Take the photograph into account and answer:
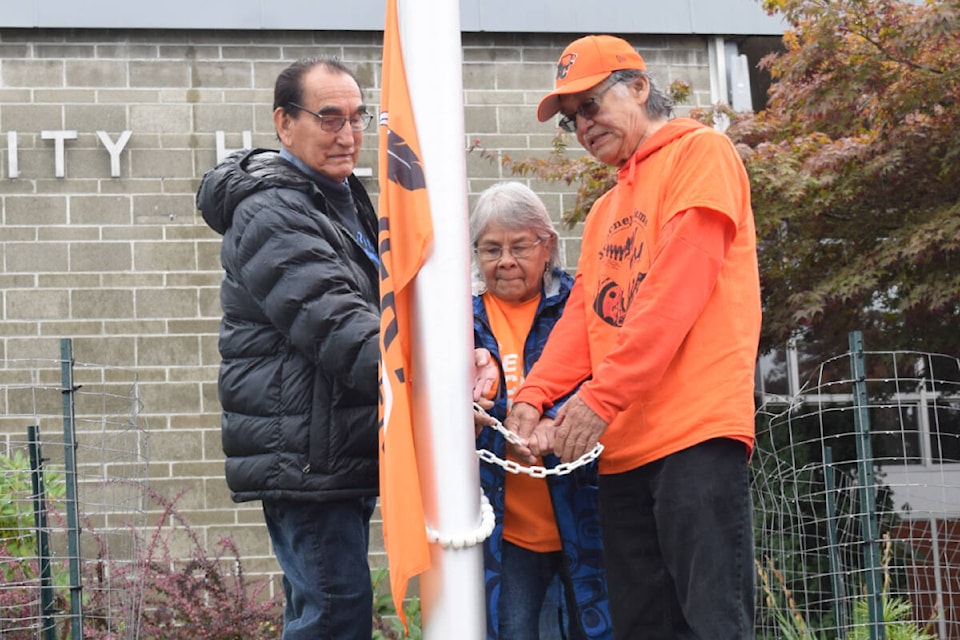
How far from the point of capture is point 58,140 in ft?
26.1

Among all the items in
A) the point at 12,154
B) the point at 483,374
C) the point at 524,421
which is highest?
the point at 12,154

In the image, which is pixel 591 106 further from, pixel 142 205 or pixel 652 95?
pixel 142 205

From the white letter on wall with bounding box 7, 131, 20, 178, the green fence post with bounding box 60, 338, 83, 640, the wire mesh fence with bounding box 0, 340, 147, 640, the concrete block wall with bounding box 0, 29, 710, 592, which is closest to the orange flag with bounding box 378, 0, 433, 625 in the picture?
the wire mesh fence with bounding box 0, 340, 147, 640

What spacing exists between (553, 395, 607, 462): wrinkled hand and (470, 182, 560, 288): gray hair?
87cm

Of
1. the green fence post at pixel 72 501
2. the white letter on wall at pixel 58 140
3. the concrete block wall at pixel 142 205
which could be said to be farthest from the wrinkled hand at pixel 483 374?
the white letter on wall at pixel 58 140

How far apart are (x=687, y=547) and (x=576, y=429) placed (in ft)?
1.22

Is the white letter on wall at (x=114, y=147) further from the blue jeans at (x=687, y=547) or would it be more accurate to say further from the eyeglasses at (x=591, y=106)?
the blue jeans at (x=687, y=547)

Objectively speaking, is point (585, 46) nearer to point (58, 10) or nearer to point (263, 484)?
point (263, 484)

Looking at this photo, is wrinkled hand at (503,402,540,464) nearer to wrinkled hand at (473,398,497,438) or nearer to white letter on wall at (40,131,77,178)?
wrinkled hand at (473,398,497,438)

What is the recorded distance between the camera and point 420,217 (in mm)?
2643

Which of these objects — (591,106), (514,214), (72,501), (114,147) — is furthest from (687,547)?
(114,147)

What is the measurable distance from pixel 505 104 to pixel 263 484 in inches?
225

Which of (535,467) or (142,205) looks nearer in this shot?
(535,467)

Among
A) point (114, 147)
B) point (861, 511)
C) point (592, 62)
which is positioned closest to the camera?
point (592, 62)
